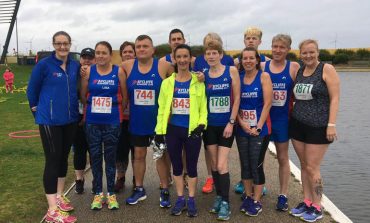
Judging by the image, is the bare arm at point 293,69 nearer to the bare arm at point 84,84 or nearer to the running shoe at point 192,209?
the running shoe at point 192,209

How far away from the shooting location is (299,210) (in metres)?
4.71

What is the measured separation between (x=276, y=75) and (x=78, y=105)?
2418 mm

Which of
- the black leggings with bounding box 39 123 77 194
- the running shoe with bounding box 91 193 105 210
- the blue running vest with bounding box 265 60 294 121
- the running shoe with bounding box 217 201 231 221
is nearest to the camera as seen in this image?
the black leggings with bounding box 39 123 77 194

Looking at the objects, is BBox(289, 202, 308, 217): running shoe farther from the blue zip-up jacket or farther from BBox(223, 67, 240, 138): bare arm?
the blue zip-up jacket

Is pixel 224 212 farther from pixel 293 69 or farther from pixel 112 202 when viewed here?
pixel 293 69

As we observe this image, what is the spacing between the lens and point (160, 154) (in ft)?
15.6

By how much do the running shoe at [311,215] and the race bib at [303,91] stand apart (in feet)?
4.28

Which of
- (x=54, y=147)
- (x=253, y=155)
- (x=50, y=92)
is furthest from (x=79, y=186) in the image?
(x=253, y=155)

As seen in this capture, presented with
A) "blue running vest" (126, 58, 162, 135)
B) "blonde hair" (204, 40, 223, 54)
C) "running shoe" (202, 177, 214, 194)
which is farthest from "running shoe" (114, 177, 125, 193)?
"blonde hair" (204, 40, 223, 54)

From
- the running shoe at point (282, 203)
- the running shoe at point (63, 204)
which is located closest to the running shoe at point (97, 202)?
the running shoe at point (63, 204)

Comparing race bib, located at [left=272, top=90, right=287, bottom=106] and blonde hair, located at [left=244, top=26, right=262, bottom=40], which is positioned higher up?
blonde hair, located at [left=244, top=26, right=262, bottom=40]

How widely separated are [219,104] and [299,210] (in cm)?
158

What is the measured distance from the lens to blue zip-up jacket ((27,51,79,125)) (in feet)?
14.5

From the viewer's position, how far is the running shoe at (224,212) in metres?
4.56
